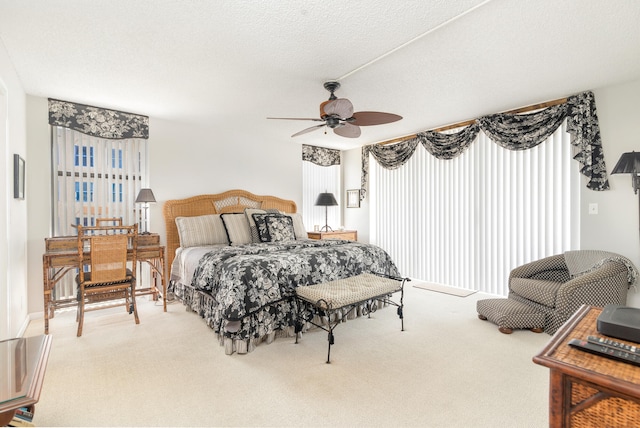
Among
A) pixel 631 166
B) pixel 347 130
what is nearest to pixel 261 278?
pixel 347 130

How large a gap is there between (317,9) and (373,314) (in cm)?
301

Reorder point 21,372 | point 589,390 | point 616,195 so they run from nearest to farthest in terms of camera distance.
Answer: point 589,390 < point 21,372 < point 616,195

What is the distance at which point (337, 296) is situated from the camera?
2.68m

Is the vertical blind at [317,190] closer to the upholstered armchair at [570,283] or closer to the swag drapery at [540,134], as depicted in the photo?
the swag drapery at [540,134]

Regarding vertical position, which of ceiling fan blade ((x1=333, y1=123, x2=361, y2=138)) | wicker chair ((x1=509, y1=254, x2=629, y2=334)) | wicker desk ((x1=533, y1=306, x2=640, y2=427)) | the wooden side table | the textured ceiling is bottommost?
wicker chair ((x1=509, y1=254, x2=629, y2=334))

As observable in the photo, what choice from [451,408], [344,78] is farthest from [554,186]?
[451,408]

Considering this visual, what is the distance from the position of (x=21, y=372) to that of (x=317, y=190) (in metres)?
5.26

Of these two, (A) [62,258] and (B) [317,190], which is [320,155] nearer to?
(B) [317,190]

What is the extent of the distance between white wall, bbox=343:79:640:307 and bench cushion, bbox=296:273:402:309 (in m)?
2.22

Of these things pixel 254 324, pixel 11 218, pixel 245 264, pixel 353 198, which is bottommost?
pixel 254 324

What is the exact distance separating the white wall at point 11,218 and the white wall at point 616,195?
5373mm

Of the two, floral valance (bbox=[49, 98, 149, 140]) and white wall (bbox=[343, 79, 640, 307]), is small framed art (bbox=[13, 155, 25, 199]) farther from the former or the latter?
white wall (bbox=[343, 79, 640, 307])

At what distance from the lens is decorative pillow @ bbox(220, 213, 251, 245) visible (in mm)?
4168

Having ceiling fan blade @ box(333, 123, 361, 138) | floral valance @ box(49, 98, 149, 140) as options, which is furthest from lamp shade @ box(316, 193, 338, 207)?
floral valance @ box(49, 98, 149, 140)
